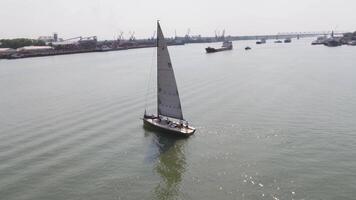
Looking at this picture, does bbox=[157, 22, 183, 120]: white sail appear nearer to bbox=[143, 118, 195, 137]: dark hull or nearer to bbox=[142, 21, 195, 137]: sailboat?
bbox=[142, 21, 195, 137]: sailboat

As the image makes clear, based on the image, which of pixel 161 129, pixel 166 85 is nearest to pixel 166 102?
pixel 166 85

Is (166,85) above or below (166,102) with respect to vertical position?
above

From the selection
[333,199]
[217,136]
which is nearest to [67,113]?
[217,136]

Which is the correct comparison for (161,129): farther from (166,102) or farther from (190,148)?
(190,148)

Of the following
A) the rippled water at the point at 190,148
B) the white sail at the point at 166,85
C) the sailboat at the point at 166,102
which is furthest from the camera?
the white sail at the point at 166,85

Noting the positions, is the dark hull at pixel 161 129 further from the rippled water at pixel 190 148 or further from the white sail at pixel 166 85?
the white sail at pixel 166 85

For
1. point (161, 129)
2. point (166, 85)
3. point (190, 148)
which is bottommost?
point (190, 148)

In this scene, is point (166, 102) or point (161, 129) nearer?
point (161, 129)

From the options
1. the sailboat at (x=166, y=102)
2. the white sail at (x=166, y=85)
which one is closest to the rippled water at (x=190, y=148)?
the sailboat at (x=166, y=102)

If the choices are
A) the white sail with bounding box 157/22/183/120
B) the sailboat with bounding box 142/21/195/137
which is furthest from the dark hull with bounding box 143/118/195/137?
the white sail with bounding box 157/22/183/120
